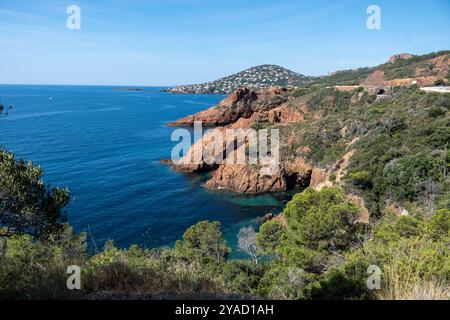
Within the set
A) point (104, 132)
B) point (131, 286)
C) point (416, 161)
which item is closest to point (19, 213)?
point (131, 286)

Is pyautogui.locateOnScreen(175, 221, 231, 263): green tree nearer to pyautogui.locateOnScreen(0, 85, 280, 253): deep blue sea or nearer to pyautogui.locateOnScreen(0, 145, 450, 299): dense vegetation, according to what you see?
pyautogui.locateOnScreen(0, 145, 450, 299): dense vegetation

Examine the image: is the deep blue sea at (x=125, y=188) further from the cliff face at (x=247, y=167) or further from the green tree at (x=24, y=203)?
the green tree at (x=24, y=203)

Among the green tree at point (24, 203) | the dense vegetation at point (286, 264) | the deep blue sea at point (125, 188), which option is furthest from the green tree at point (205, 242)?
the green tree at point (24, 203)

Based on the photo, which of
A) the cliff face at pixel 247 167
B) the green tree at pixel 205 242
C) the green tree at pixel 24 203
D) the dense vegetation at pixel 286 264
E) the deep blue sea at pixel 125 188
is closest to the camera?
the dense vegetation at pixel 286 264

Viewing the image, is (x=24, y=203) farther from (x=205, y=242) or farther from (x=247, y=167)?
(x=247, y=167)

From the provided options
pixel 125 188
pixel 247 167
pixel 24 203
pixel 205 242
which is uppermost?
pixel 24 203

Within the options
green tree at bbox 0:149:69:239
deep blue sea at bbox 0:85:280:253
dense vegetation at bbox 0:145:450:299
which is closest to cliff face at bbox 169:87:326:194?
deep blue sea at bbox 0:85:280:253

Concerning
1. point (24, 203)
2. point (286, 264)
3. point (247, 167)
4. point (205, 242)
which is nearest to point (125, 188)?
point (247, 167)
